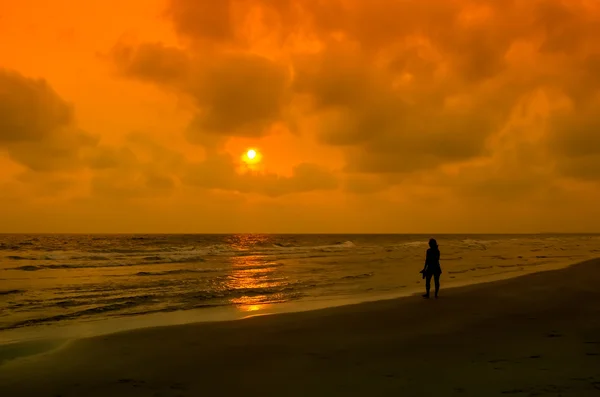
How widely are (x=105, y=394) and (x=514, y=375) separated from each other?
6.17 m

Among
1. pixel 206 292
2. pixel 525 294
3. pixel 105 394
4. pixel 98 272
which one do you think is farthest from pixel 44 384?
pixel 98 272

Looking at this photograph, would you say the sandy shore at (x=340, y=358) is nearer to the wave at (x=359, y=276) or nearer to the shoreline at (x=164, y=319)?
the shoreline at (x=164, y=319)

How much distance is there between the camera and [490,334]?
34.6 feet

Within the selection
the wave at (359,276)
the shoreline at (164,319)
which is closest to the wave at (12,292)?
the shoreline at (164,319)

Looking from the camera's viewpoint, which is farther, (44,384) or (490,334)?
(490,334)

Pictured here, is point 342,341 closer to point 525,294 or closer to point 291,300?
point 291,300

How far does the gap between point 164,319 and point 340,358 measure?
23.2 ft

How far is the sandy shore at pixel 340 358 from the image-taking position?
7.07 metres

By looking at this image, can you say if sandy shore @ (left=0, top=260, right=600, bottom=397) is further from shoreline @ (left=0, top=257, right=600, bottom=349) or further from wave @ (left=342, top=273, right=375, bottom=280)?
wave @ (left=342, top=273, right=375, bottom=280)

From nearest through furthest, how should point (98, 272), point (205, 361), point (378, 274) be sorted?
point (205, 361) → point (378, 274) → point (98, 272)

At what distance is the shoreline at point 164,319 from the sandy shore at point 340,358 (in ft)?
2.74

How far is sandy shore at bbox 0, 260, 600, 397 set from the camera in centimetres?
707

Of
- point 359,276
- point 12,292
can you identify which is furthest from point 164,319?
point 359,276

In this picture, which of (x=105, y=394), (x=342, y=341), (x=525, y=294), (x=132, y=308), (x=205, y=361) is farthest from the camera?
(x=525, y=294)
